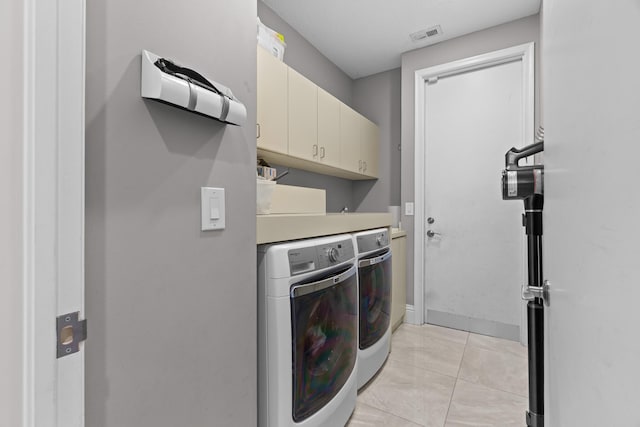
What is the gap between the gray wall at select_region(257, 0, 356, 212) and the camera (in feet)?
8.11

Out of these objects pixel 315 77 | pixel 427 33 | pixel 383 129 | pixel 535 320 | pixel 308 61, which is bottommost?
pixel 535 320

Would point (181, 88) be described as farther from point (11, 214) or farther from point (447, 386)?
point (447, 386)

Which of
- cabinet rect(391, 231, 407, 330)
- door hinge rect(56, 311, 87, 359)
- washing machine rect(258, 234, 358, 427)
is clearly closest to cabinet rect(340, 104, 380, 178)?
cabinet rect(391, 231, 407, 330)

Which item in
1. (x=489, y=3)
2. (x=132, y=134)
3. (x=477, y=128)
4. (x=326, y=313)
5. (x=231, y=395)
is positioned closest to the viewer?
(x=132, y=134)

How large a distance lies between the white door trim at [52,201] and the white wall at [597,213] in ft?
2.63

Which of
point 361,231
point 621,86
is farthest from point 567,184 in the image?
point 361,231

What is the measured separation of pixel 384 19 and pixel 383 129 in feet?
3.75

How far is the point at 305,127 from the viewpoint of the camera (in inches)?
87.7

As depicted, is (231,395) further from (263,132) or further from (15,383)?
(263,132)

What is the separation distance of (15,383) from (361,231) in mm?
1620

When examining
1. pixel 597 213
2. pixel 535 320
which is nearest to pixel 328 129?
pixel 535 320

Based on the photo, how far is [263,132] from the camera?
1.84 m

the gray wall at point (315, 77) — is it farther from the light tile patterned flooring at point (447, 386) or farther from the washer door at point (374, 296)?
the light tile patterned flooring at point (447, 386)

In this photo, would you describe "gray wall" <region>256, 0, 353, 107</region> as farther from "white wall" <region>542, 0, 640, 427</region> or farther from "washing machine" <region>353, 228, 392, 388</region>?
"white wall" <region>542, 0, 640, 427</region>
